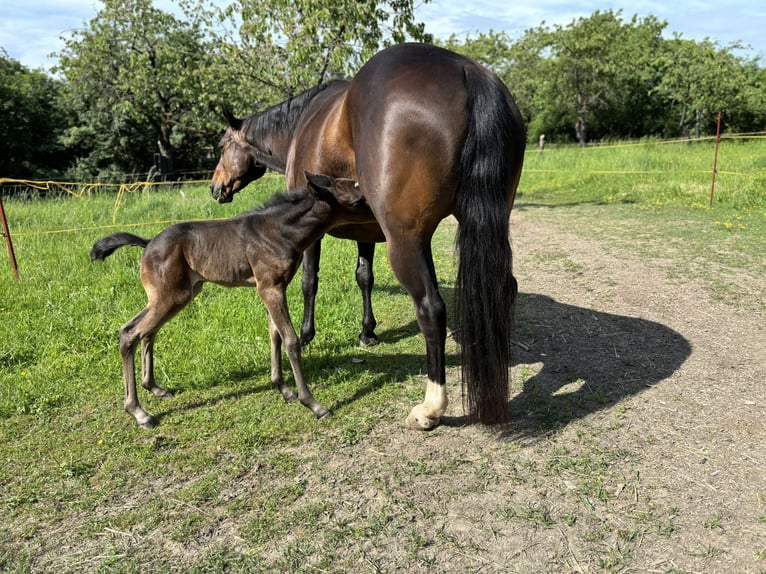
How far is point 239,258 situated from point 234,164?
77.2 inches

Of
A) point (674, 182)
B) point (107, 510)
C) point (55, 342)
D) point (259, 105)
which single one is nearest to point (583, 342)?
point (107, 510)

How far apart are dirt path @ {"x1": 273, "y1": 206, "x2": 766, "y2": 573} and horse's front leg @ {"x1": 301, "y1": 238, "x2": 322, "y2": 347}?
1.41 m

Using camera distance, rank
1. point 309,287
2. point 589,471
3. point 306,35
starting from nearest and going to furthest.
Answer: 1. point 589,471
2. point 309,287
3. point 306,35

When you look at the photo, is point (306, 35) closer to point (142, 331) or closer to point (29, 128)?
point (142, 331)

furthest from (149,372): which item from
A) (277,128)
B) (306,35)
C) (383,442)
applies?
(306,35)

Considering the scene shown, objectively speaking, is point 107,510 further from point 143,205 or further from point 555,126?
point 555,126

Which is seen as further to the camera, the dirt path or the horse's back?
the horse's back

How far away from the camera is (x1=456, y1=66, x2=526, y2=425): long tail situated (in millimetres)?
2732

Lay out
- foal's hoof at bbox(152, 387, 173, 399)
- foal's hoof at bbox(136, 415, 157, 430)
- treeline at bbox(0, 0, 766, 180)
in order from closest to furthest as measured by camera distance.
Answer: foal's hoof at bbox(136, 415, 157, 430) < foal's hoof at bbox(152, 387, 173, 399) < treeline at bbox(0, 0, 766, 180)

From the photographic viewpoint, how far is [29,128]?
2228cm

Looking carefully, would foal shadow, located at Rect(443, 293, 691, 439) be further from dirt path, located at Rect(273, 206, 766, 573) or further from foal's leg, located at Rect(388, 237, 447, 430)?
foal's leg, located at Rect(388, 237, 447, 430)

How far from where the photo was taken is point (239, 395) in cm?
372

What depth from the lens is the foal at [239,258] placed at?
10.8 feet

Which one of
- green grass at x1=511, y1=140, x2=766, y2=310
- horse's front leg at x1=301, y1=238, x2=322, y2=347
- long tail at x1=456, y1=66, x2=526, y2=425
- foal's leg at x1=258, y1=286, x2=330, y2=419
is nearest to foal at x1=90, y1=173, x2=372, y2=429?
foal's leg at x1=258, y1=286, x2=330, y2=419
